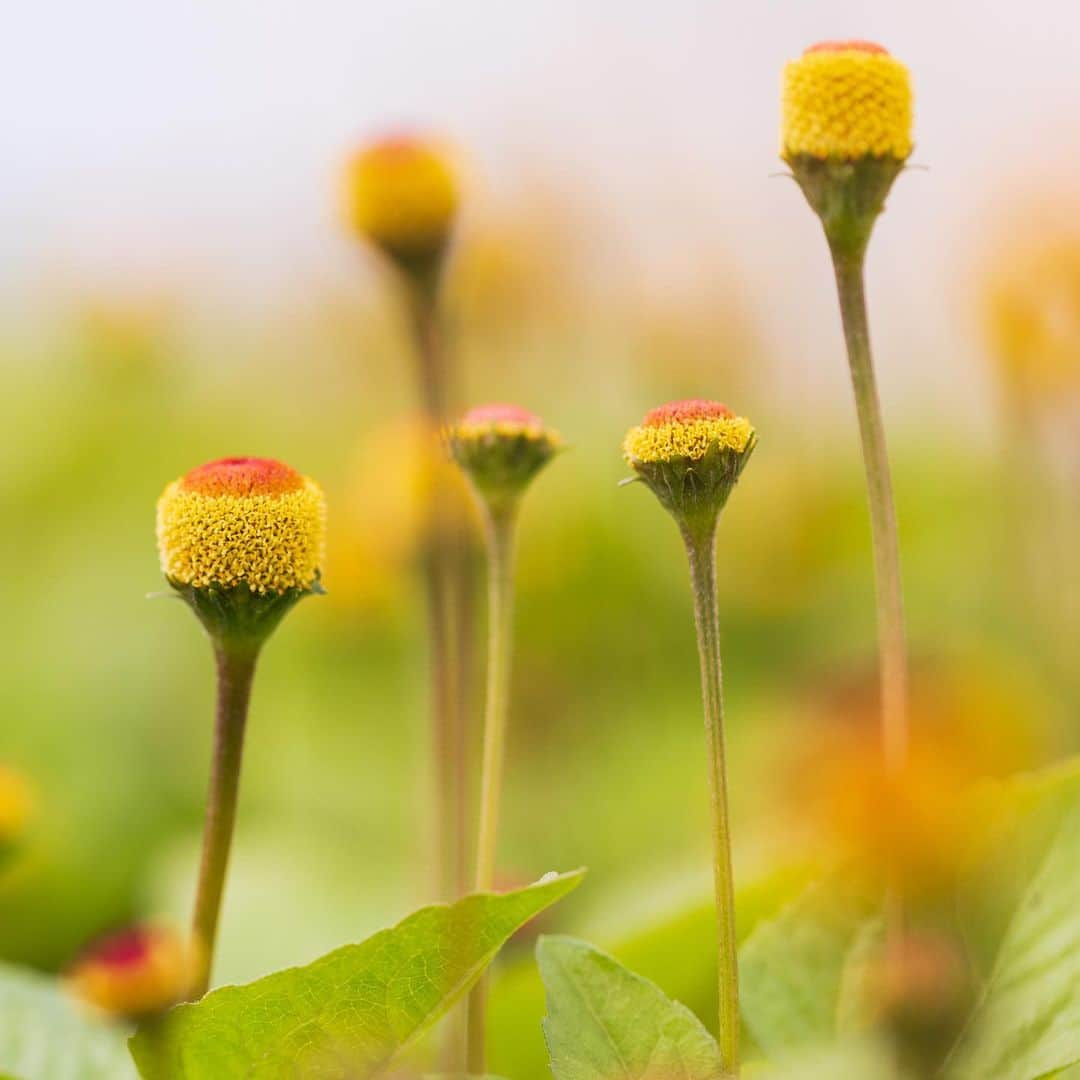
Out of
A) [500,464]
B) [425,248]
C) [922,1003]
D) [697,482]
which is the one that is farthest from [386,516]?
[922,1003]

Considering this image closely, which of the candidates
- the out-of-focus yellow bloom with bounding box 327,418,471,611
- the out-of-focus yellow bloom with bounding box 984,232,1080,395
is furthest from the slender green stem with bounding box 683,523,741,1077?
the out-of-focus yellow bloom with bounding box 984,232,1080,395

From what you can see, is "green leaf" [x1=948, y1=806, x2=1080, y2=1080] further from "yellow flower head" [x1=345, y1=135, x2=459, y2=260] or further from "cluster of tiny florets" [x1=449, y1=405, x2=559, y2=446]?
"yellow flower head" [x1=345, y1=135, x2=459, y2=260]

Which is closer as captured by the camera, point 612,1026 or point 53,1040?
point 612,1026

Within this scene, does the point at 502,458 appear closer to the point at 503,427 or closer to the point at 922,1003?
the point at 503,427

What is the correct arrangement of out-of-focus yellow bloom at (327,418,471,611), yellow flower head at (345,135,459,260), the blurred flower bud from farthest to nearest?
out-of-focus yellow bloom at (327,418,471,611), yellow flower head at (345,135,459,260), the blurred flower bud

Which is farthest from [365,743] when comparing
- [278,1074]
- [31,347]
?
[31,347]

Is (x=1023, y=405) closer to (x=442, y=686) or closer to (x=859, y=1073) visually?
(x=442, y=686)
